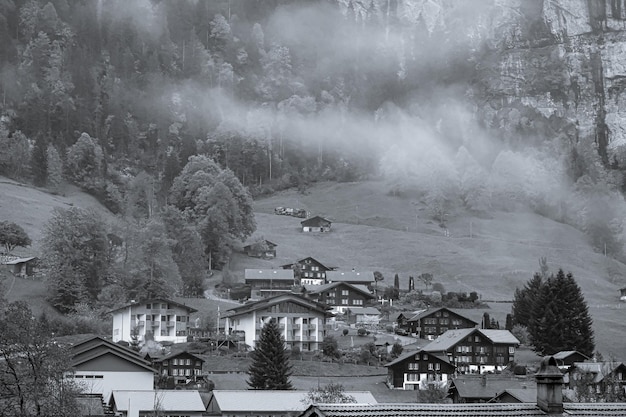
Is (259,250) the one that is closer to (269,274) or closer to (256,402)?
(269,274)

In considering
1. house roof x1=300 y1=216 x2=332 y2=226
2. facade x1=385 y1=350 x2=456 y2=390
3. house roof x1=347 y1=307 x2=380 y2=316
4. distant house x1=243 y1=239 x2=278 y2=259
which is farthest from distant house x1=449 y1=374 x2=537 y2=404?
house roof x1=300 y1=216 x2=332 y2=226

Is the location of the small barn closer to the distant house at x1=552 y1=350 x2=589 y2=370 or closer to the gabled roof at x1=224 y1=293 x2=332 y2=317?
the gabled roof at x1=224 y1=293 x2=332 y2=317

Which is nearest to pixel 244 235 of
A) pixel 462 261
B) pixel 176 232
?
pixel 176 232

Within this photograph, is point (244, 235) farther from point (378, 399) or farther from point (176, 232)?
point (378, 399)

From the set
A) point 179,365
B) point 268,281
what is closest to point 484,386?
point 179,365

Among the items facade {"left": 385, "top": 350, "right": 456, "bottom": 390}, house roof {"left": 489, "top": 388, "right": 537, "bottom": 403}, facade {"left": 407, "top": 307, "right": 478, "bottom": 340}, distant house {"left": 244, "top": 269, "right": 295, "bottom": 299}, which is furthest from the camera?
distant house {"left": 244, "top": 269, "right": 295, "bottom": 299}

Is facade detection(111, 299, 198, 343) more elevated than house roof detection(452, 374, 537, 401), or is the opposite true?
facade detection(111, 299, 198, 343)

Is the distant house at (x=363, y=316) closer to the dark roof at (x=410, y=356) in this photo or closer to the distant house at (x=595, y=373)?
the dark roof at (x=410, y=356)
